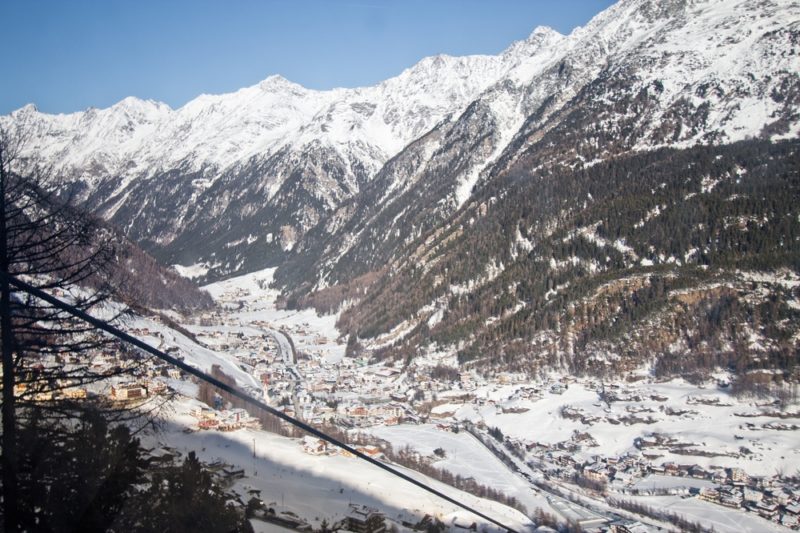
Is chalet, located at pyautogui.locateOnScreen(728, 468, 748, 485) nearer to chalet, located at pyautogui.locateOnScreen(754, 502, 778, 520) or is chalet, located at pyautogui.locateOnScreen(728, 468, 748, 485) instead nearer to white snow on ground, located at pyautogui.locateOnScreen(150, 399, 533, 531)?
chalet, located at pyautogui.locateOnScreen(754, 502, 778, 520)

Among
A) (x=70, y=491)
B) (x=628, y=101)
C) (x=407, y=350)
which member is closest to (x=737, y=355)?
(x=407, y=350)

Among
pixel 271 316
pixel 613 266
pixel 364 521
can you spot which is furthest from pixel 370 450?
pixel 271 316

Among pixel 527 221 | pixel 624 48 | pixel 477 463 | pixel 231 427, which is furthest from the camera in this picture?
pixel 624 48

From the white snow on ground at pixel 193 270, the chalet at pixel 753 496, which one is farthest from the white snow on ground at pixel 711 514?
the white snow on ground at pixel 193 270

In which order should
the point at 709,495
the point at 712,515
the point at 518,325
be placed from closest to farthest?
the point at 712,515 < the point at 709,495 < the point at 518,325

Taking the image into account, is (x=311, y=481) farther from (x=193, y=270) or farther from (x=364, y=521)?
(x=193, y=270)

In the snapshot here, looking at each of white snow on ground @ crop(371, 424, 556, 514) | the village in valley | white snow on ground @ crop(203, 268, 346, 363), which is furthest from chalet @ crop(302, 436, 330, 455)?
white snow on ground @ crop(203, 268, 346, 363)

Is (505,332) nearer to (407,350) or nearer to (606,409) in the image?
(407,350)
